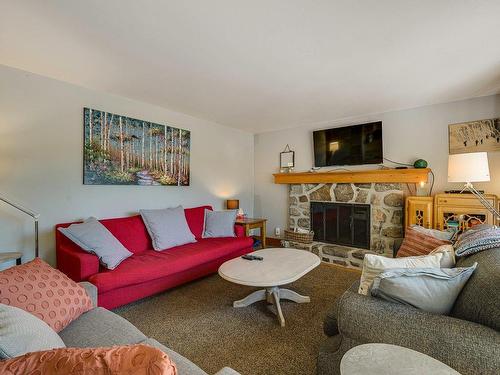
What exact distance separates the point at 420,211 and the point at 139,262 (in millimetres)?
3327

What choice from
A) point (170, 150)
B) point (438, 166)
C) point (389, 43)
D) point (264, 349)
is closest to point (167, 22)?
point (389, 43)

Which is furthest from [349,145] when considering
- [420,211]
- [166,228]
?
[166,228]

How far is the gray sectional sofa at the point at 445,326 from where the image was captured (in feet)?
2.89

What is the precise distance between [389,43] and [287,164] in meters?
2.86

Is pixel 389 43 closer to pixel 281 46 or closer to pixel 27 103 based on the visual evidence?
pixel 281 46

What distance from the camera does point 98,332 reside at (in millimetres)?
1270

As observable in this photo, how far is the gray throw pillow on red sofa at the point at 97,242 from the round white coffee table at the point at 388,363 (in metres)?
2.14

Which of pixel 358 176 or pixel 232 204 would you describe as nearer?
pixel 358 176

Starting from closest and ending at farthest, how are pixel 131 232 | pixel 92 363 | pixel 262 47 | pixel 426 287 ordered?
1. pixel 92 363
2. pixel 426 287
3. pixel 262 47
4. pixel 131 232

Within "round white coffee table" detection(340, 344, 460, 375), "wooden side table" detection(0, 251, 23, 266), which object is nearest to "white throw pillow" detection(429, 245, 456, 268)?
"round white coffee table" detection(340, 344, 460, 375)

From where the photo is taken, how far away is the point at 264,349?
5.82ft

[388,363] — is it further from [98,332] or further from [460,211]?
[460,211]

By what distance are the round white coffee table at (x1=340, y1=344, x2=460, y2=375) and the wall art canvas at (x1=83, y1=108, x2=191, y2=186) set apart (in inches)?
120

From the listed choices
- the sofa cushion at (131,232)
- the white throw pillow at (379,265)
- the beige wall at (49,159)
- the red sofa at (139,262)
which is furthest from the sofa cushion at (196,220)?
the white throw pillow at (379,265)
